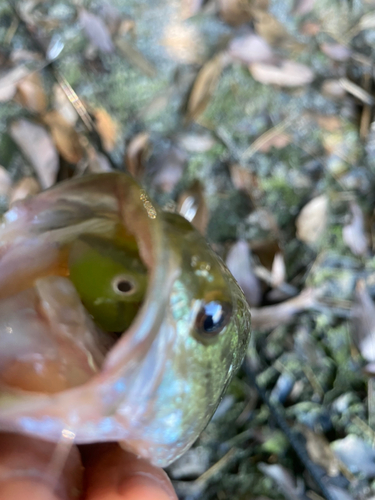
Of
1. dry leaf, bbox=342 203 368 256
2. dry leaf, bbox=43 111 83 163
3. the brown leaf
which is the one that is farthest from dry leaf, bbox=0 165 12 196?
dry leaf, bbox=342 203 368 256

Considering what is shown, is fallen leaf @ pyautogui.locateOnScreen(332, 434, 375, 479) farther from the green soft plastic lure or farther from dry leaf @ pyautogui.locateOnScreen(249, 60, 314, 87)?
dry leaf @ pyautogui.locateOnScreen(249, 60, 314, 87)

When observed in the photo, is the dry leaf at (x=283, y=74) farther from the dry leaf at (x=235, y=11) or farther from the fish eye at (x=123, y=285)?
the fish eye at (x=123, y=285)

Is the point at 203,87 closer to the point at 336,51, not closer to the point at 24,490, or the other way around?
the point at 336,51

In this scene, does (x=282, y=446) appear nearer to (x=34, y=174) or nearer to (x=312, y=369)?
(x=312, y=369)

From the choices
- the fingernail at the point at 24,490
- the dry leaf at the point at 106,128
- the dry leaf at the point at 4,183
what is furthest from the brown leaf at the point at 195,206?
the fingernail at the point at 24,490

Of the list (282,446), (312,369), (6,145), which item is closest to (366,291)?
(312,369)
